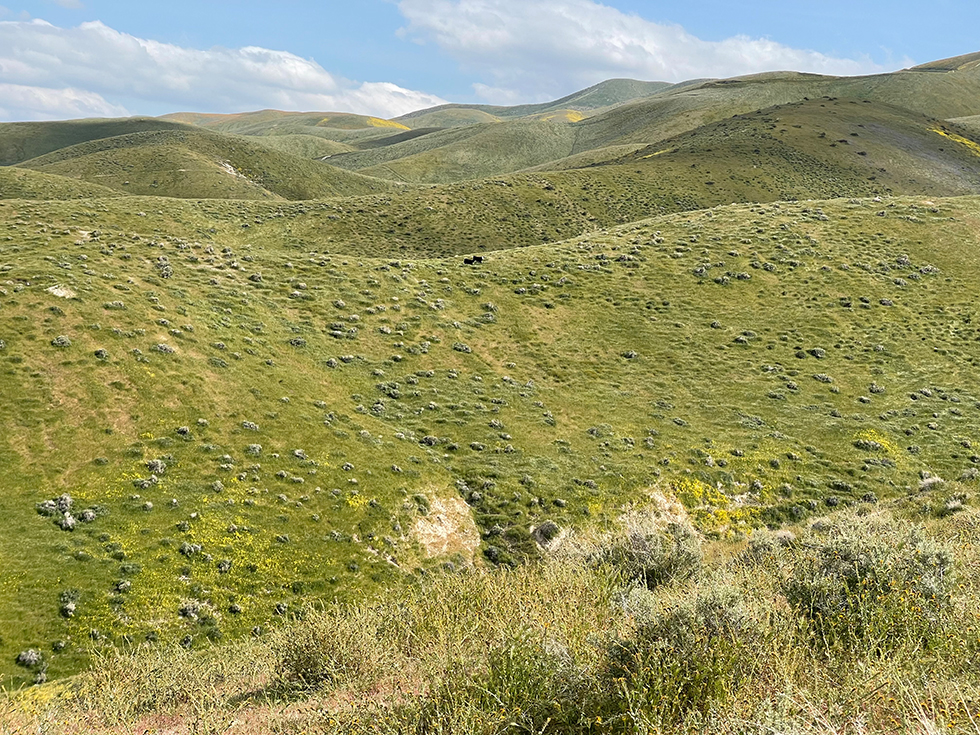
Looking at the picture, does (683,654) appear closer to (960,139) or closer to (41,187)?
(41,187)

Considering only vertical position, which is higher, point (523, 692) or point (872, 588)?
point (872, 588)

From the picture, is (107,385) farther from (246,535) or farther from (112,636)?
(112,636)

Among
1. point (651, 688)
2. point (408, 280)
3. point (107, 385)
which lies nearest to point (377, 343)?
point (408, 280)

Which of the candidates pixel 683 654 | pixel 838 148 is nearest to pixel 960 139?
pixel 838 148

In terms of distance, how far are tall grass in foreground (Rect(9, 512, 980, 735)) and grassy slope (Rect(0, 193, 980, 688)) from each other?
7446mm

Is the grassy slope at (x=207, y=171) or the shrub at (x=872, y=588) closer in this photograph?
the shrub at (x=872, y=588)

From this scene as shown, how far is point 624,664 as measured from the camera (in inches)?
316

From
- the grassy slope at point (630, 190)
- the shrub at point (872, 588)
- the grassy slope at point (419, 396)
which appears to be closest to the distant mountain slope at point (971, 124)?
the grassy slope at point (630, 190)

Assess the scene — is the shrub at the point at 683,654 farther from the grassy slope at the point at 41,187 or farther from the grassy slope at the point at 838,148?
the grassy slope at the point at 41,187

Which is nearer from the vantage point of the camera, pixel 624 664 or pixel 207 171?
pixel 624 664

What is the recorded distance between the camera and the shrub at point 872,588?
8711 millimetres

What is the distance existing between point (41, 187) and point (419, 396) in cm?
10087

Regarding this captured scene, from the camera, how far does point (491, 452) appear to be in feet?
91.9

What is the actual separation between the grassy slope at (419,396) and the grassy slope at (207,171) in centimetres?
7855
